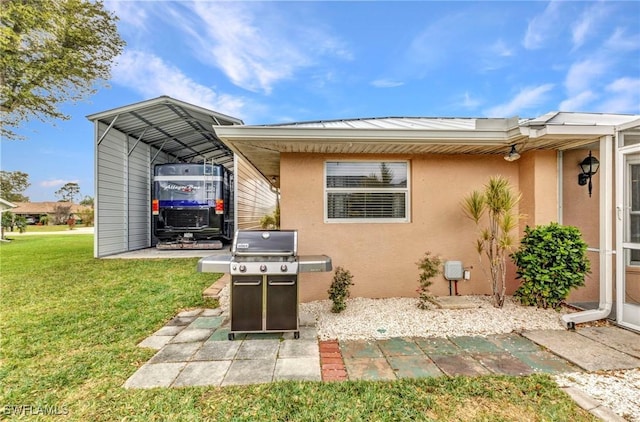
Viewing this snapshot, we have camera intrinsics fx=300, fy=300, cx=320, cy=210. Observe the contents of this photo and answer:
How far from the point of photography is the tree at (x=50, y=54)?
995cm

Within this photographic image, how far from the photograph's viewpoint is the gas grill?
348 centimetres

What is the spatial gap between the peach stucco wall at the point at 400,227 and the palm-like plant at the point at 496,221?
20cm

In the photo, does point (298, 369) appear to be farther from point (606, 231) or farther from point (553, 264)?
point (606, 231)

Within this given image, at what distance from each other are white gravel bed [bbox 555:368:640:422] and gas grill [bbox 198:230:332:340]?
8.47ft

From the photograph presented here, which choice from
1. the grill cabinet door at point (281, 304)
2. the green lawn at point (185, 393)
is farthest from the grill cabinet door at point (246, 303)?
the green lawn at point (185, 393)

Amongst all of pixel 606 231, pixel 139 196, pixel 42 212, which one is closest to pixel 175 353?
pixel 606 231

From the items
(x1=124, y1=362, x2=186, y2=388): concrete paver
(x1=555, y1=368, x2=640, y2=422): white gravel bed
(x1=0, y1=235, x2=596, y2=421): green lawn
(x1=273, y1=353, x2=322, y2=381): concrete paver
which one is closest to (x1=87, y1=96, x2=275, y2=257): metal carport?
(x1=0, y1=235, x2=596, y2=421): green lawn

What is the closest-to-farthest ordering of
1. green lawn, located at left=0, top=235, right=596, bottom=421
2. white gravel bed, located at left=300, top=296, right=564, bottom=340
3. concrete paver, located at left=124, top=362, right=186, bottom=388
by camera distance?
green lawn, located at left=0, top=235, right=596, bottom=421 → concrete paver, located at left=124, top=362, right=186, bottom=388 → white gravel bed, located at left=300, top=296, right=564, bottom=340

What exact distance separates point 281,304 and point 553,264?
387cm

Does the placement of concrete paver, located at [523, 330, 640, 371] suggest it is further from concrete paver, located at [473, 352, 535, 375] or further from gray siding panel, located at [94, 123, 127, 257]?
gray siding panel, located at [94, 123, 127, 257]

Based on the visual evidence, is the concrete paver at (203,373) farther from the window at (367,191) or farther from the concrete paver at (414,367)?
the window at (367,191)

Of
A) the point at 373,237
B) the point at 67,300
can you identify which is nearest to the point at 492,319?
the point at 373,237

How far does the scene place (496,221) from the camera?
4574mm

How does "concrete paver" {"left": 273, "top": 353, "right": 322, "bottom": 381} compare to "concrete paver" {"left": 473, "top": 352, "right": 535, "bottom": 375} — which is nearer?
"concrete paver" {"left": 273, "top": 353, "right": 322, "bottom": 381}
